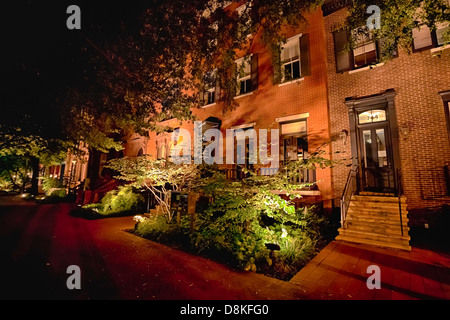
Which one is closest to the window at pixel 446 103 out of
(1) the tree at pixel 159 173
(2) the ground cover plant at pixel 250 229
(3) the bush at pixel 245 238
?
(2) the ground cover plant at pixel 250 229

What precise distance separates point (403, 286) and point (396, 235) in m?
2.90

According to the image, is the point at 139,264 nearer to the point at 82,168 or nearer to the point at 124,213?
the point at 124,213

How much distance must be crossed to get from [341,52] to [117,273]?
10.9m

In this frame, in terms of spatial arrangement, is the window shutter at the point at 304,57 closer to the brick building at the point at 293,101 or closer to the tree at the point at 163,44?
the brick building at the point at 293,101

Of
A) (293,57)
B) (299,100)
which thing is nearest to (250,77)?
(293,57)

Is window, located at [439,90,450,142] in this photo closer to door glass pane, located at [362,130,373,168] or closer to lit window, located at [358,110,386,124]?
lit window, located at [358,110,386,124]

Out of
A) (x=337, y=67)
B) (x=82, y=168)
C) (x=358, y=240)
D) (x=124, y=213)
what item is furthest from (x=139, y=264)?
(x=82, y=168)

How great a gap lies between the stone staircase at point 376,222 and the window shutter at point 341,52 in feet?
17.7

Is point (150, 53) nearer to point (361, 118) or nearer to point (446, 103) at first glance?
point (361, 118)

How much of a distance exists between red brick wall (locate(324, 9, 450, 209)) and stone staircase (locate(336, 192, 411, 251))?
2.72ft

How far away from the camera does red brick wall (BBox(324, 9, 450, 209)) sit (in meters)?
6.66

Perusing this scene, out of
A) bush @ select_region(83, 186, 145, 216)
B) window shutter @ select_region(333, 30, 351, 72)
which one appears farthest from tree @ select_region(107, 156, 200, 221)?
window shutter @ select_region(333, 30, 351, 72)

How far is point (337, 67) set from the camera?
880 centimetres

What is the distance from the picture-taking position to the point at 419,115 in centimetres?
701
